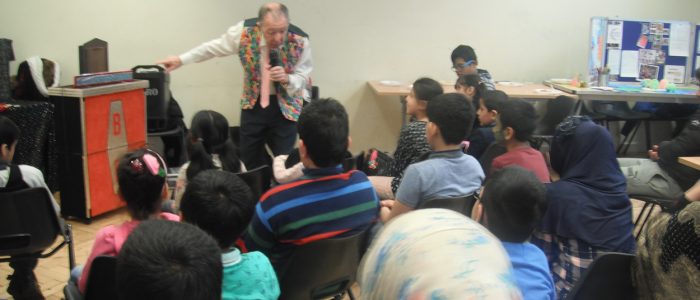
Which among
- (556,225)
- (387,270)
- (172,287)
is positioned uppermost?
(387,270)

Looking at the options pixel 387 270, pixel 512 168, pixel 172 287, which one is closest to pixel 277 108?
pixel 512 168

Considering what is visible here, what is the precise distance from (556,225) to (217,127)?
4.91 ft

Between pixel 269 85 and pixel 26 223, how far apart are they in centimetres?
159

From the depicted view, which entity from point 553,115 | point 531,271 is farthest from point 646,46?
point 531,271

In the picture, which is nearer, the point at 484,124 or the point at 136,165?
the point at 136,165

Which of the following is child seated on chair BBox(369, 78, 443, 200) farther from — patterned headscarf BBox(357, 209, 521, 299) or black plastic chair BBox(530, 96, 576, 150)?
black plastic chair BBox(530, 96, 576, 150)

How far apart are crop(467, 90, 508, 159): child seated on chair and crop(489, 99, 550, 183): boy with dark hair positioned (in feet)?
1.69

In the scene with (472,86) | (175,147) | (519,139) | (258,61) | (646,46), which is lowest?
(175,147)

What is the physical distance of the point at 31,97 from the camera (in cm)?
439

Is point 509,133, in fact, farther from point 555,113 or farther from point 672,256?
point 555,113

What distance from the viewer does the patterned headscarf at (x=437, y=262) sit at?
0.61m

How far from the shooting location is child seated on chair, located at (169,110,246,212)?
2.55 meters

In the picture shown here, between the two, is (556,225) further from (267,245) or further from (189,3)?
(189,3)

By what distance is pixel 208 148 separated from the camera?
272 cm
